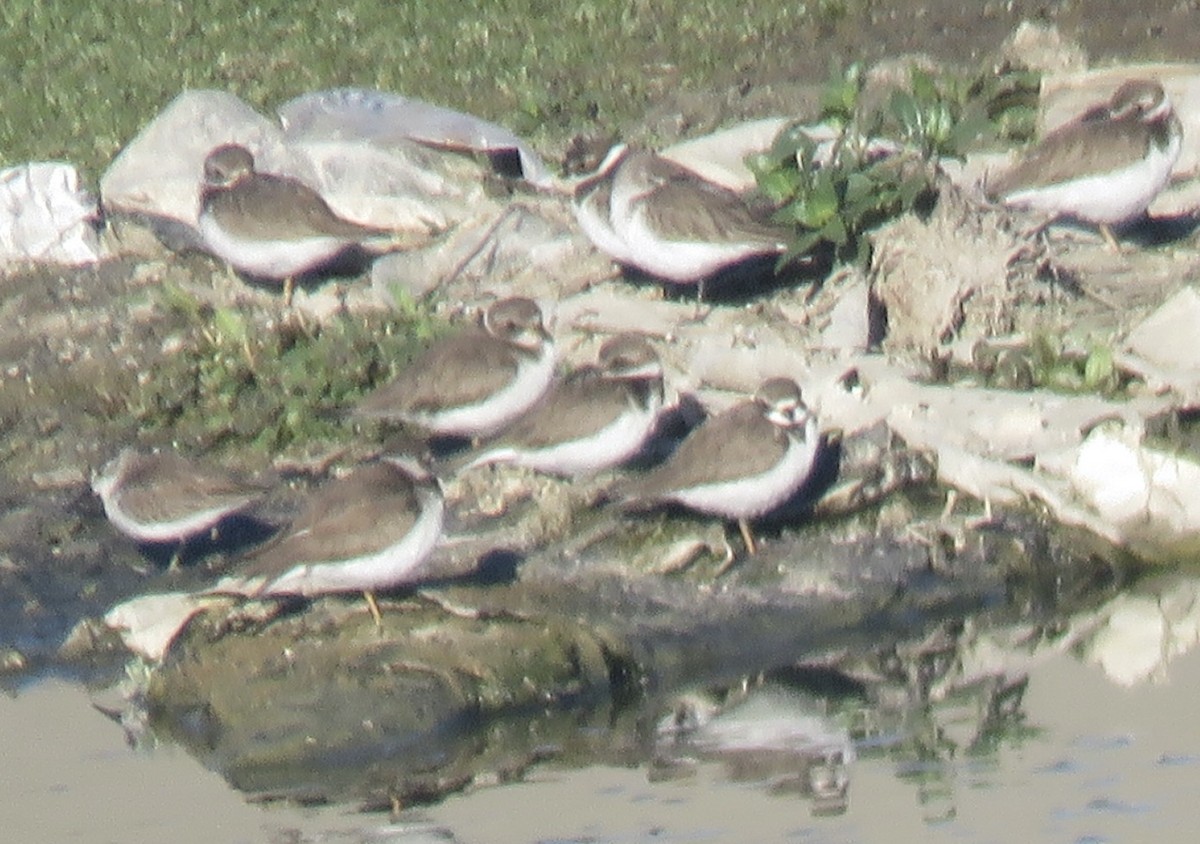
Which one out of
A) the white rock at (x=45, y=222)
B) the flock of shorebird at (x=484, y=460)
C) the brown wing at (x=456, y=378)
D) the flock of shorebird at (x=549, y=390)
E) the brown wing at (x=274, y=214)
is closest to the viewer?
the flock of shorebird at (x=484, y=460)

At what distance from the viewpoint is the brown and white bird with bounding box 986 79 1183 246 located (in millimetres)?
12898

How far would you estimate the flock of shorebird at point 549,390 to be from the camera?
34.1ft

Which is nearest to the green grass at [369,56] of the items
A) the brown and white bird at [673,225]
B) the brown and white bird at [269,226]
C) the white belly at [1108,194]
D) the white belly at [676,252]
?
the brown and white bird at [269,226]

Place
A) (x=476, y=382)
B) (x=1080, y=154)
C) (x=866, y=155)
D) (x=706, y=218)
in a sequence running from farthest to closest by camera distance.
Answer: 1. (x=866, y=155)
2. (x=1080, y=154)
3. (x=706, y=218)
4. (x=476, y=382)

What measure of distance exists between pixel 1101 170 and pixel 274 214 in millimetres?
4056

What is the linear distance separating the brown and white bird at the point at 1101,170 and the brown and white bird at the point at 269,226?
3.26 meters

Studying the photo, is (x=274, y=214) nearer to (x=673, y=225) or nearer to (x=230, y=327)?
(x=230, y=327)

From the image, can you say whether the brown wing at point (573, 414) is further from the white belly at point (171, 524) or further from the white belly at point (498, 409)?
the white belly at point (171, 524)

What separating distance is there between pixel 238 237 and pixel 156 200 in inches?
44.3

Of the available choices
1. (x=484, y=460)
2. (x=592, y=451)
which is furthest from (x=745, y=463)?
(x=484, y=460)

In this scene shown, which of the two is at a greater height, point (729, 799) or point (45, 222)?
point (729, 799)

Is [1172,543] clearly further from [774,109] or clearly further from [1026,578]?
[774,109]

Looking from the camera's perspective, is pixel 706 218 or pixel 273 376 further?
pixel 273 376

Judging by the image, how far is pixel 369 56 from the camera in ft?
55.9
